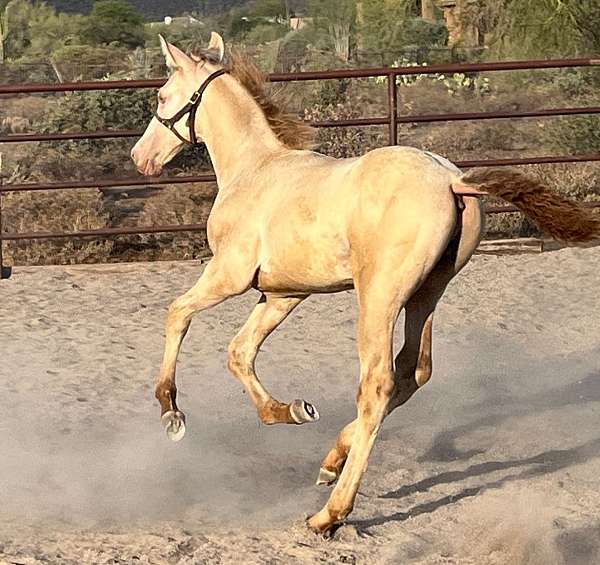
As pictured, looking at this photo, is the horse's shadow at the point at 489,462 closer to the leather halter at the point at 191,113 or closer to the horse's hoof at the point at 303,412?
the horse's hoof at the point at 303,412

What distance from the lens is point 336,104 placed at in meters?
15.1

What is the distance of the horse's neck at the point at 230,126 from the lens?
4980 mm

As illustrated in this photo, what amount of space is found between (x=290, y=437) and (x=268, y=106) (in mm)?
1455

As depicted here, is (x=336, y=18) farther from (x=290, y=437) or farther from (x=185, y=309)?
(x=185, y=309)

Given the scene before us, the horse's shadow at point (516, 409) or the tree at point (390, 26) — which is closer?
the horse's shadow at point (516, 409)

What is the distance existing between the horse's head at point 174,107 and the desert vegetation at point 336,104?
351 mm

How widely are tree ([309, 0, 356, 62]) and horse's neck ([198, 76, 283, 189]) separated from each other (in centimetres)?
1743

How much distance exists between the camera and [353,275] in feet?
13.8

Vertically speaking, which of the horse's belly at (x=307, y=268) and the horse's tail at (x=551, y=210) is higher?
the horse's tail at (x=551, y=210)

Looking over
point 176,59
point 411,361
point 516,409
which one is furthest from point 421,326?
point 516,409

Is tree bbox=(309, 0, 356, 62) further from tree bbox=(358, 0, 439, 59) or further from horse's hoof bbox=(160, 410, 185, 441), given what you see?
horse's hoof bbox=(160, 410, 185, 441)

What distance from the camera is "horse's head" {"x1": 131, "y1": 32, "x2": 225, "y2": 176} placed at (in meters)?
5.08

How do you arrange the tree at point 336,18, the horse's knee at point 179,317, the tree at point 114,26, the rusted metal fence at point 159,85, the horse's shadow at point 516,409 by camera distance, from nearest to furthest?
the horse's knee at point 179,317 < the horse's shadow at point 516,409 < the rusted metal fence at point 159,85 < the tree at point 336,18 < the tree at point 114,26

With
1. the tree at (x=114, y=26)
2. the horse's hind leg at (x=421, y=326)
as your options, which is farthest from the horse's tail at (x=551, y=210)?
the tree at (x=114, y=26)
